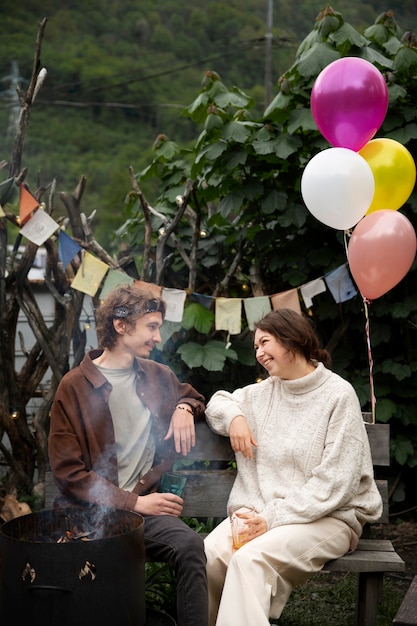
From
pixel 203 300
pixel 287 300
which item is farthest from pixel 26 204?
pixel 287 300

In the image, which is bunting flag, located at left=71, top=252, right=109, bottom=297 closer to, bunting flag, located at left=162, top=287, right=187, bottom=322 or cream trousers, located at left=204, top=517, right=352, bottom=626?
bunting flag, located at left=162, top=287, right=187, bottom=322

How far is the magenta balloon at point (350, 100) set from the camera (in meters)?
3.84

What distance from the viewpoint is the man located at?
2922 mm

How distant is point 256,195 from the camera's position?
4.86m

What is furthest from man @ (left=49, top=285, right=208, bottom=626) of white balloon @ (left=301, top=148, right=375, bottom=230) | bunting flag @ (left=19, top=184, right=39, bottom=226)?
bunting flag @ (left=19, top=184, right=39, bottom=226)

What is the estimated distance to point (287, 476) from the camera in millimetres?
3135

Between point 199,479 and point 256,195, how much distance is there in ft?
6.63

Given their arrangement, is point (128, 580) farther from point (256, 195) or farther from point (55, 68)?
point (55, 68)

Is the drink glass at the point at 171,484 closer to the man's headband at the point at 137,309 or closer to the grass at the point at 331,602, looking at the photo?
the man's headband at the point at 137,309

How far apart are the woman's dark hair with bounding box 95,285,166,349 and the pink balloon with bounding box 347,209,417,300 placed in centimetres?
119

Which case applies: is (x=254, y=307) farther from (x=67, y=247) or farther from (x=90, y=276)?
(x=67, y=247)

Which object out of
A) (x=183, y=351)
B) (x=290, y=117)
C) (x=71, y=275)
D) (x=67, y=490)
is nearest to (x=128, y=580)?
(x=67, y=490)

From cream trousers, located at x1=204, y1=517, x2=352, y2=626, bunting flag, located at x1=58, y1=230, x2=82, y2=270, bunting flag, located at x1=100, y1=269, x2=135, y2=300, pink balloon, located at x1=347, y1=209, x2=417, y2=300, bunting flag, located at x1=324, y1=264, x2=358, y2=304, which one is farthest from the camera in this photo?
bunting flag, located at x1=324, y1=264, x2=358, y2=304

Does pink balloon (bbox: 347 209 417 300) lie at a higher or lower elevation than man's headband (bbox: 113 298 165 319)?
higher
